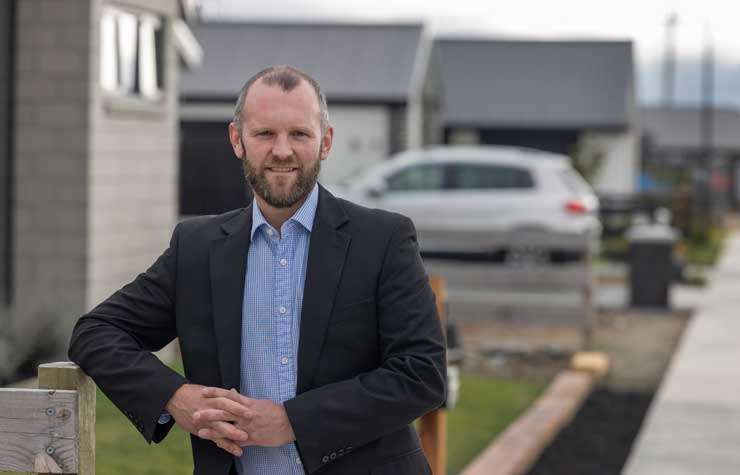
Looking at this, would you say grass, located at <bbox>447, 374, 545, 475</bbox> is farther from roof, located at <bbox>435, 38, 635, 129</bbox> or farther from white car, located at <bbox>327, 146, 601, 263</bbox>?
roof, located at <bbox>435, 38, 635, 129</bbox>

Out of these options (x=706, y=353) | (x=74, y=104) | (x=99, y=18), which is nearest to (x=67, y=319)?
(x=74, y=104)

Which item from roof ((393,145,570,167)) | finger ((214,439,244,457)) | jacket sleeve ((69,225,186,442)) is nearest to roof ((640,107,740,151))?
roof ((393,145,570,167))

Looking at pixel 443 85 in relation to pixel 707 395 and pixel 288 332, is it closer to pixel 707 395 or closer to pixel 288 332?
pixel 707 395

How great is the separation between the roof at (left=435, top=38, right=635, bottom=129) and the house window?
32899mm

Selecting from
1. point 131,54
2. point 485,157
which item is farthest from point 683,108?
point 131,54

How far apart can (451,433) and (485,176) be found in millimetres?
12800

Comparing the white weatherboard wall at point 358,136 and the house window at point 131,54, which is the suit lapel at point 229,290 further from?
the white weatherboard wall at point 358,136

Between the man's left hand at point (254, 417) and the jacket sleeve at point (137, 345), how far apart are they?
6.4 inches

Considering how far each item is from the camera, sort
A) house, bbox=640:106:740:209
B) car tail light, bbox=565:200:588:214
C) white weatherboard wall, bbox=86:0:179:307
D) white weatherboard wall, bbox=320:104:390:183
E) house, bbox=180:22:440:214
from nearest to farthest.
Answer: white weatherboard wall, bbox=86:0:179:307 < car tail light, bbox=565:200:588:214 < house, bbox=180:22:440:214 < white weatherboard wall, bbox=320:104:390:183 < house, bbox=640:106:740:209

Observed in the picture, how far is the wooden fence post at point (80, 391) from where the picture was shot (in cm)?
317

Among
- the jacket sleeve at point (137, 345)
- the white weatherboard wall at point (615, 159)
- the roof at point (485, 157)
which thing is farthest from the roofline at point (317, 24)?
the jacket sleeve at point (137, 345)

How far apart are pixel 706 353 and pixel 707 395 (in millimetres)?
2801

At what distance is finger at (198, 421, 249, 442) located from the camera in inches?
118

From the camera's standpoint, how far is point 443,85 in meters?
46.6
